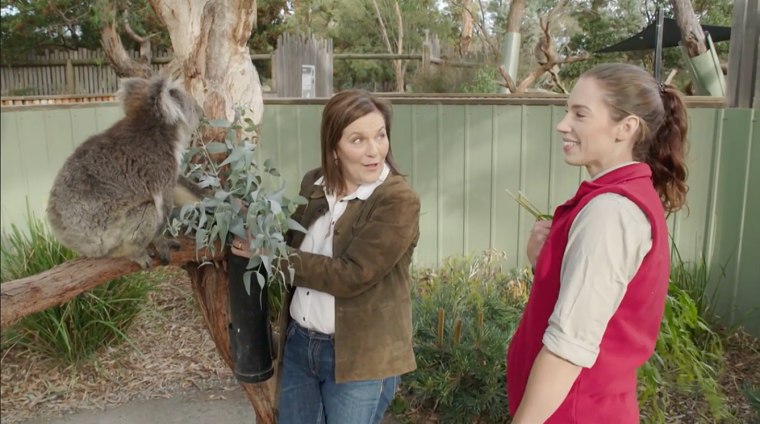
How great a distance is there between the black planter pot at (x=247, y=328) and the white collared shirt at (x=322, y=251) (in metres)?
0.10

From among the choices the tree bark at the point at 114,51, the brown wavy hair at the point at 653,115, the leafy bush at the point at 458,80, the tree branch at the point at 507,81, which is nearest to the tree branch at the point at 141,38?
the tree bark at the point at 114,51

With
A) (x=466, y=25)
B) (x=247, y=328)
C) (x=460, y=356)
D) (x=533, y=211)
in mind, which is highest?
(x=466, y=25)

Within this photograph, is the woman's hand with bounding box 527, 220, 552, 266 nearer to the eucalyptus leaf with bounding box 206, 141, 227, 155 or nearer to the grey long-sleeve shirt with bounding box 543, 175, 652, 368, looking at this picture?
the grey long-sleeve shirt with bounding box 543, 175, 652, 368

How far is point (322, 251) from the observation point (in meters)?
1.71

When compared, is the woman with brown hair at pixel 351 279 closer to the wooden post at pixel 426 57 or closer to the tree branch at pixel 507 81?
the tree branch at pixel 507 81

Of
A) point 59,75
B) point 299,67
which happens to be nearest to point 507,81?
point 299,67

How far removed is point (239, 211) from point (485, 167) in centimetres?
287

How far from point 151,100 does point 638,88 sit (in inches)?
50.4

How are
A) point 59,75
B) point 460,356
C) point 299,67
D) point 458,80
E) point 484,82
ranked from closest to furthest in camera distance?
point 460,356 < point 299,67 < point 484,82 < point 458,80 < point 59,75

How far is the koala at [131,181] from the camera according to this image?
168 cm

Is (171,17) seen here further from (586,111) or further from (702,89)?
(702,89)

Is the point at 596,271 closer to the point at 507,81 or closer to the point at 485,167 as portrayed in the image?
the point at 485,167

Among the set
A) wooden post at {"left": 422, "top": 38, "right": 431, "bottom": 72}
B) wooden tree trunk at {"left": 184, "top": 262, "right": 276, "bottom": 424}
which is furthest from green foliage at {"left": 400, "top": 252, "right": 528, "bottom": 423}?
wooden post at {"left": 422, "top": 38, "right": 431, "bottom": 72}

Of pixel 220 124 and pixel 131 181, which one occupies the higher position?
pixel 220 124
